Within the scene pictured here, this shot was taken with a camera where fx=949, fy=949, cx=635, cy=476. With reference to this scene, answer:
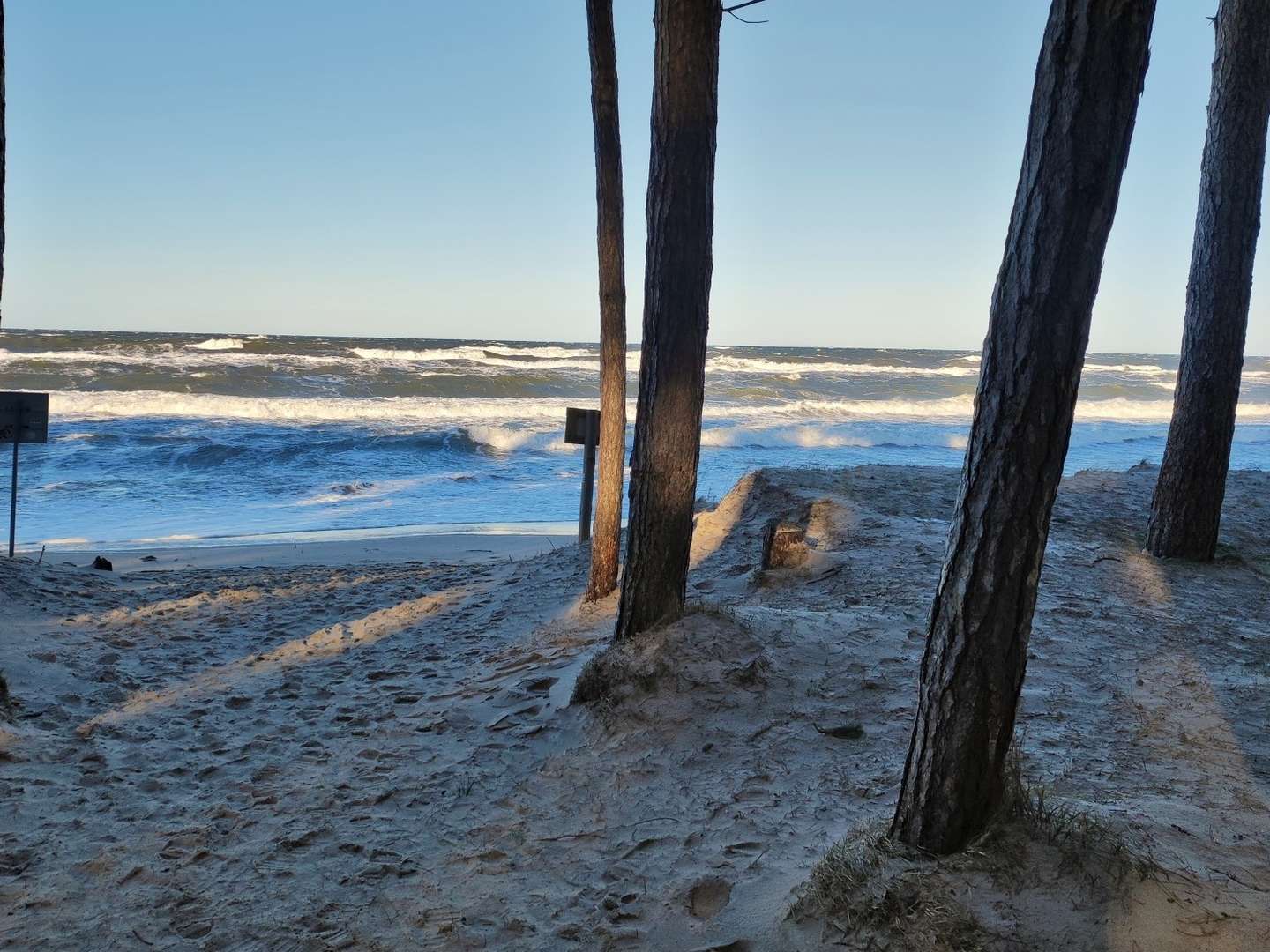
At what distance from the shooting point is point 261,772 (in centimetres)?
411

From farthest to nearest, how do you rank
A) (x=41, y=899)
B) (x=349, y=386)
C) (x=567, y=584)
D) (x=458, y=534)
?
(x=349, y=386), (x=458, y=534), (x=567, y=584), (x=41, y=899)

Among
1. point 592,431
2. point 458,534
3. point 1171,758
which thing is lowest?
point 458,534

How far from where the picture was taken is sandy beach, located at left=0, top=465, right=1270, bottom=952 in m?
2.61

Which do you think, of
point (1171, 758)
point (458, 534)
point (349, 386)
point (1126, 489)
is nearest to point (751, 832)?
point (1171, 758)

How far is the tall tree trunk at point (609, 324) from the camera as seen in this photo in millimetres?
5977

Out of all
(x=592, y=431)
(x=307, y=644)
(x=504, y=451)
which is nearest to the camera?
(x=307, y=644)

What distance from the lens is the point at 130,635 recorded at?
647 cm

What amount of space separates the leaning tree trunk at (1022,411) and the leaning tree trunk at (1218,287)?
4.94 metres

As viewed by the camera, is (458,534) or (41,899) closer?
(41,899)

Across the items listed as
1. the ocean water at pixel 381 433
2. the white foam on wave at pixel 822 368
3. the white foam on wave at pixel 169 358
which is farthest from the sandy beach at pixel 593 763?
the white foam on wave at pixel 822 368

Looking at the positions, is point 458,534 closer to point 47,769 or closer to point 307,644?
point 307,644

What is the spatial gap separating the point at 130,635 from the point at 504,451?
14258 mm

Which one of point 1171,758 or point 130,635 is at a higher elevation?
point 1171,758

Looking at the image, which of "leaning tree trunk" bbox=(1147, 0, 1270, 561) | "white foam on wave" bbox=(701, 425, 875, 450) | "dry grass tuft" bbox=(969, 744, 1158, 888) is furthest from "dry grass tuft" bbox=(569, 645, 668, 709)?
"white foam on wave" bbox=(701, 425, 875, 450)
